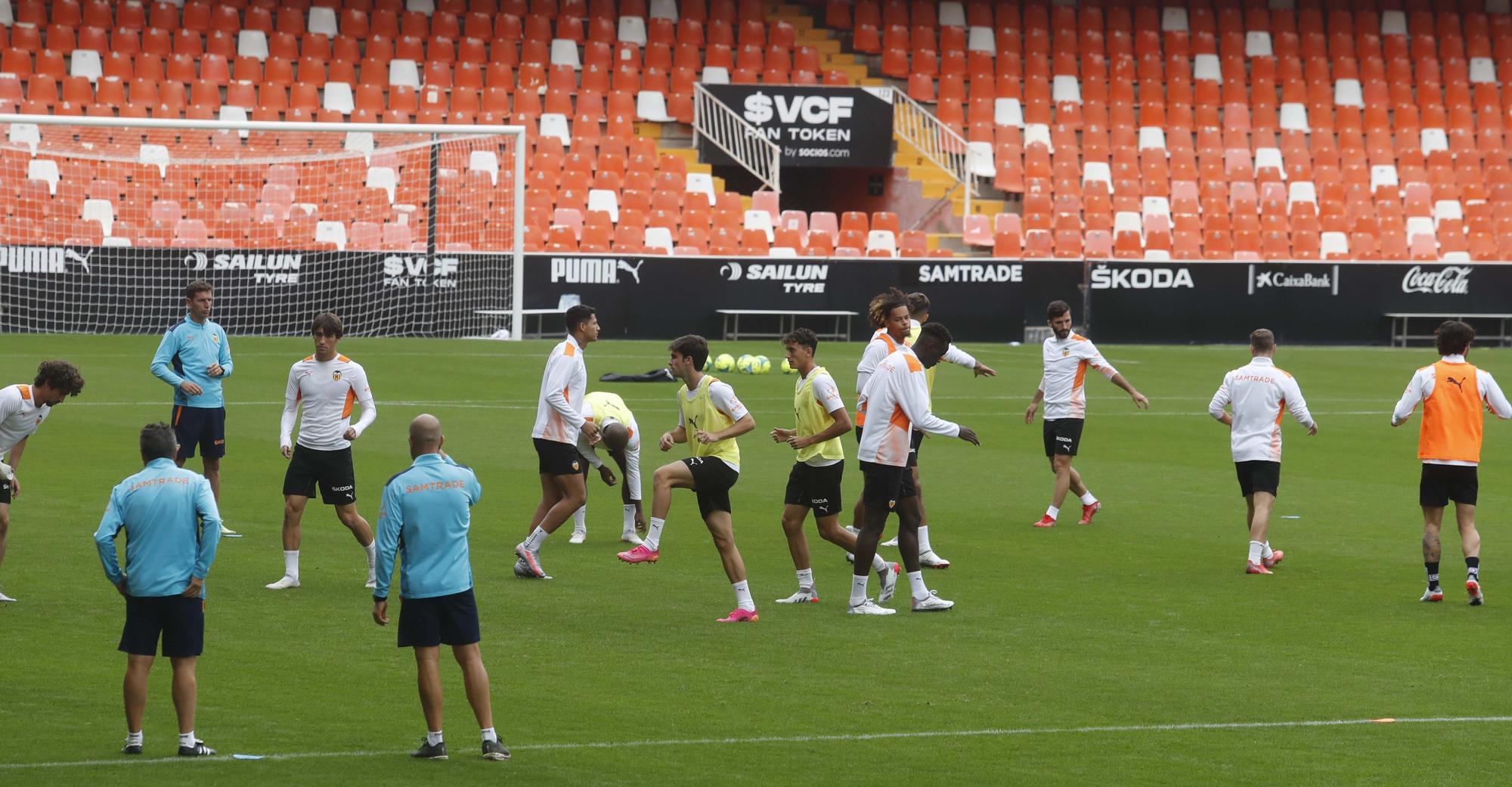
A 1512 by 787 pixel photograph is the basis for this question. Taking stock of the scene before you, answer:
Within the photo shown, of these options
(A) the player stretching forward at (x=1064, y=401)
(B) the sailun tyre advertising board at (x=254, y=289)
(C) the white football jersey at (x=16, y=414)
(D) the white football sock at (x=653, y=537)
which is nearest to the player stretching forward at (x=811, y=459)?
(D) the white football sock at (x=653, y=537)

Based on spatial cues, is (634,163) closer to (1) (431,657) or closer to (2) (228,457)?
(2) (228,457)

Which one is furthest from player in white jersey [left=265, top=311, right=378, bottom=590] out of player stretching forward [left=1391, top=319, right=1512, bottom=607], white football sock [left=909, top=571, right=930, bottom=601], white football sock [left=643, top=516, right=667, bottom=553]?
player stretching forward [left=1391, top=319, right=1512, bottom=607]

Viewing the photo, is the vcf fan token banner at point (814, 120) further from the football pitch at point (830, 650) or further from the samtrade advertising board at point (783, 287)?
the football pitch at point (830, 650)

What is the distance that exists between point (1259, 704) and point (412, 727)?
4365 mm

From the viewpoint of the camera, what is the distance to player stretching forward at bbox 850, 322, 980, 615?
37.2 ft

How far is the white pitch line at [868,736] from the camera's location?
26.1 feet

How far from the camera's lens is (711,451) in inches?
466

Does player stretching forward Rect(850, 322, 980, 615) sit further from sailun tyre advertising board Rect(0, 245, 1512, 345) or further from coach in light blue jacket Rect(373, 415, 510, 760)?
sailun tyre advertising board Rect(0, 245, 1512, 345)

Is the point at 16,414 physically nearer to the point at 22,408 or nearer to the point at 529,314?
the point at 22,408

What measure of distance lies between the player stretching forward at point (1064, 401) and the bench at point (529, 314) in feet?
51.1

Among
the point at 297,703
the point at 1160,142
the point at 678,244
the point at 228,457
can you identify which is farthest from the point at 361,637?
the point at 1160,142

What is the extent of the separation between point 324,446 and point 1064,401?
22.4 feet

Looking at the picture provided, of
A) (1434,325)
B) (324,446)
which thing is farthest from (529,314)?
(324,446)

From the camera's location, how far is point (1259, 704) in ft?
30.8
